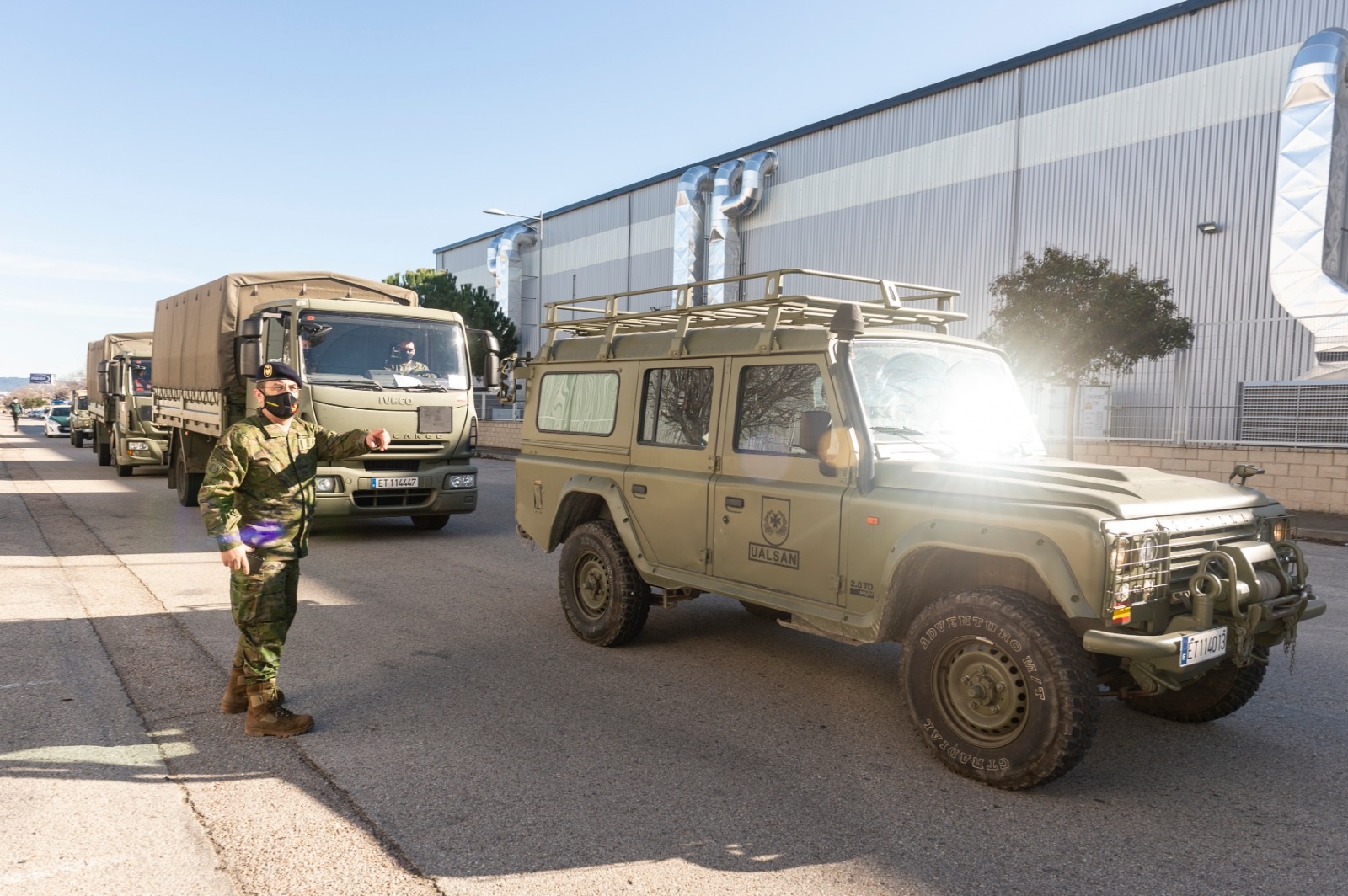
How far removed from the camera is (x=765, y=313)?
5.84m

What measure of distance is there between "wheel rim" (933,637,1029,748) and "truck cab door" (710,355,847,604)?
2.46 ft

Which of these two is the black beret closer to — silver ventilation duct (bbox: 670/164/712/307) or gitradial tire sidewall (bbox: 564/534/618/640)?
gitradial tire sidewall (bbox: 564/534/618/640)

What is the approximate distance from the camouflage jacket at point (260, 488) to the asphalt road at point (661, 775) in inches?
37.8

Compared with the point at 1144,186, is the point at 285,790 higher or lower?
lower

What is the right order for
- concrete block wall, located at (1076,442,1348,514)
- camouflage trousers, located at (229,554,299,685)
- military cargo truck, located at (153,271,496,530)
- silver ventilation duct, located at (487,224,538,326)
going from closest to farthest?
camouflage trousers, located at (229,554,299,685) → military cargo truck, located at (153,271,496,530) → concrete block wall, located at (1076,442,1348,514) → silver ventilation duct, located at (487,224,538,326)

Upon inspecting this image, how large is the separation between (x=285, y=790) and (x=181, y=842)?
0.49 metres

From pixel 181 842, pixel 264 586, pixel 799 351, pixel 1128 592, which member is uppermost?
pixel 799 351

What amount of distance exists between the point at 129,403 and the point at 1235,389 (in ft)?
68.2

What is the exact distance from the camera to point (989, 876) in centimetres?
321

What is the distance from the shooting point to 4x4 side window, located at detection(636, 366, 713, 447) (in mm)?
5605

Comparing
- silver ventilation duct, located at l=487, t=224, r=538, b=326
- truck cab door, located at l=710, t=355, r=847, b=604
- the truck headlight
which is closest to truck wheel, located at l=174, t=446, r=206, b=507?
truck cab door, located at l=710, t=355, r=847, b=604

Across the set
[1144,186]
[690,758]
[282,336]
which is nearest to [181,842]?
[690,758]

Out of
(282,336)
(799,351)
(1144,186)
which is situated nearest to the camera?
(799,351)

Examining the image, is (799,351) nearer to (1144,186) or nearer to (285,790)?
(285,790)
